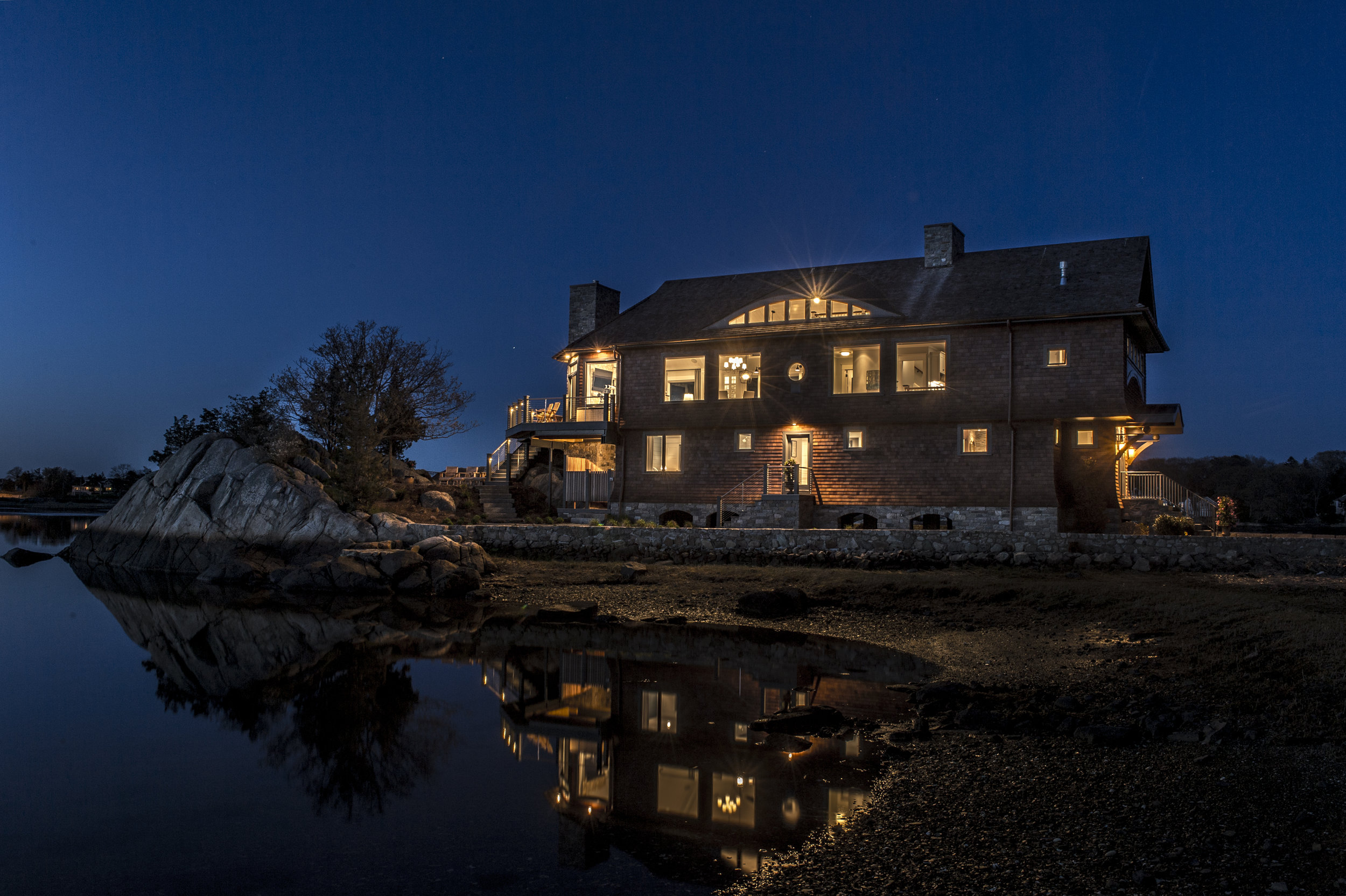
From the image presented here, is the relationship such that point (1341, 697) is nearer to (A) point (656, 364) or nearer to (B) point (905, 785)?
(B) point (905, 785)

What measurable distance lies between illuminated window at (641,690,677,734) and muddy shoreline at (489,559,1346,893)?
302cm

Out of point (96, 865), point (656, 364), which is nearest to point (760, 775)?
point (96, 865)

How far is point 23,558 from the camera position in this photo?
34531mm

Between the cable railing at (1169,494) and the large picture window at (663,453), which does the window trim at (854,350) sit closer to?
the large picture window at (663,453)

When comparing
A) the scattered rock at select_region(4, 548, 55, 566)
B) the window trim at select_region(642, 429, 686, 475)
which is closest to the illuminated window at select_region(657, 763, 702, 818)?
the window trim at select_region(642, 429, 686, 475)

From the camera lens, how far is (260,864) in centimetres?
680

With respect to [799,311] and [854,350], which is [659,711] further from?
[799,311]

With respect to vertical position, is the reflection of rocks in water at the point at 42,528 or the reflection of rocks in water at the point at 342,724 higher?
the reflection of rocks in water at the point at 42,528

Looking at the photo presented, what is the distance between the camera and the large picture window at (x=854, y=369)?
27.8 meters

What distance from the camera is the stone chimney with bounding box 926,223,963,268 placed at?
96.4 feet

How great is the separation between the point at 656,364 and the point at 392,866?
24.6 meters

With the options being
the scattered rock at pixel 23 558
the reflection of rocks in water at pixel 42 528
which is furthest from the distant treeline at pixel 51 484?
the scattered rock at pixel 23 558

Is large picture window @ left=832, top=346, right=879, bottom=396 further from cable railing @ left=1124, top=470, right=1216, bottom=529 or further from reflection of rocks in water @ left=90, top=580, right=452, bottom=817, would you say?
reflection of rocks in water @ left=90, top=580, right=452, bottom=817

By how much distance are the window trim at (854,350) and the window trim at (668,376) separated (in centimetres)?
451
